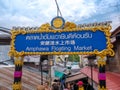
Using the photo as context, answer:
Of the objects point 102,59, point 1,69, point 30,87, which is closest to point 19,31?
point 102,59

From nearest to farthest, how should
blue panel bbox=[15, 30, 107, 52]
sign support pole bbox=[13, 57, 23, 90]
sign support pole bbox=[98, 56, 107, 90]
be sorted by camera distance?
sign support pole bbox=[98, 56, 107, 90]
blue panel bbox=[15, 30, 107, 52]
sign support pole bbox=[13, 57, 23, 90]

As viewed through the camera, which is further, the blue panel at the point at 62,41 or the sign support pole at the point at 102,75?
the blue panel at the point at 62,41

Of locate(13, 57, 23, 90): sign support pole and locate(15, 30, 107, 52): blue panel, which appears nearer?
locate(15, 30, 107, 52): blue panel

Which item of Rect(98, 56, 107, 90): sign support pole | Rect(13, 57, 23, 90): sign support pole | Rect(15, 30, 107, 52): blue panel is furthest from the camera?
Rect(13, 57, 23, 90): sign support pole

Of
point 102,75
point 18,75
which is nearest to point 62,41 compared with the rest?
point 102,75

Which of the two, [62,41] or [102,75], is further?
[62,41]

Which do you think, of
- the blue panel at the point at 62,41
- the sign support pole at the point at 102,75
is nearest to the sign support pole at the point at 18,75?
the blue panel at the point at 62,41

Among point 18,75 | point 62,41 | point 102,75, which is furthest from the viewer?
point 18,75

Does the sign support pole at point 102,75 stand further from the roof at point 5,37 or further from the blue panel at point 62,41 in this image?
the roof at point 5,37

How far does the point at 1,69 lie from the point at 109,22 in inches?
309

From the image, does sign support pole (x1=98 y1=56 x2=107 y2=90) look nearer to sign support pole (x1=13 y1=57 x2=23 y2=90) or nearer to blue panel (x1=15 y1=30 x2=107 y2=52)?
blue panel (x1=15 y1=30 x2=107 y2=52)

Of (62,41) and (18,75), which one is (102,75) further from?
(18,75)

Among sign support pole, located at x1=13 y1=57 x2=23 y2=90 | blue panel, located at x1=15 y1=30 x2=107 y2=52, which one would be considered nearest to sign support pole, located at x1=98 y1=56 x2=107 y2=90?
blue panel, located at x1=15 y1=30 x2=107 y2=52

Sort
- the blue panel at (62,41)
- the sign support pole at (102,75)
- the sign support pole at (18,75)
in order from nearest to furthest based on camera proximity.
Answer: the sign support pole at (102,75) → the blue panel at (62,41) → the sign support pole at (18,75)
